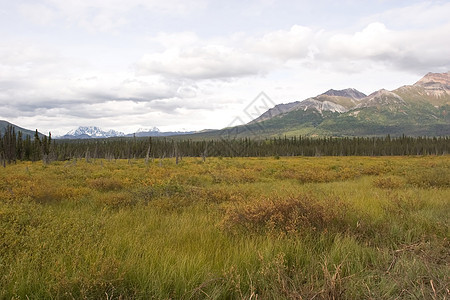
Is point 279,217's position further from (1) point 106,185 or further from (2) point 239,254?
(1) point 106,185

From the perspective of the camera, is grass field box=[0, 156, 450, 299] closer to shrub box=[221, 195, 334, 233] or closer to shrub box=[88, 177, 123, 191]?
shrub box=[221, 195, 334, 233]

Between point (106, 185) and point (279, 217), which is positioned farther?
point (106, 185)

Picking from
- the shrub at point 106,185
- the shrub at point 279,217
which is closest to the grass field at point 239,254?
the shrub at point 279,217

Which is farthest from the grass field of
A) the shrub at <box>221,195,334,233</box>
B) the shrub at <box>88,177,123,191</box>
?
the shrub at <box>88,177,123,191</box>

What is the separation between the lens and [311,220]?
18.3ft

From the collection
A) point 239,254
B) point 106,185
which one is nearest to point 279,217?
point 239,254

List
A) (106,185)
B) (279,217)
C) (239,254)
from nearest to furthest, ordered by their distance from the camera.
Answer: (239,254) → (279,217) → (106,185)

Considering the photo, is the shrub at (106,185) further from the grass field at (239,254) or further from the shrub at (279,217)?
the shrub at (279,217)

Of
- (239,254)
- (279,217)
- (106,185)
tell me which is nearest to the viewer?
(239,254)

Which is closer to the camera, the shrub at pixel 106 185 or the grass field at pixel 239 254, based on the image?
the grass field at pixel 239 254

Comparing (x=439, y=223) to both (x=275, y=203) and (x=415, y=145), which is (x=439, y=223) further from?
(x=415, y=145)

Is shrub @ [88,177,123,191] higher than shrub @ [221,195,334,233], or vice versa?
shrub @ [221,195,334,233]

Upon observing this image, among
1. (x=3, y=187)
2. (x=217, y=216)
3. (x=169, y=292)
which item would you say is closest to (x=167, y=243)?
(x=169, y=292)

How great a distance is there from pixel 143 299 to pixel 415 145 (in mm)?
135843
